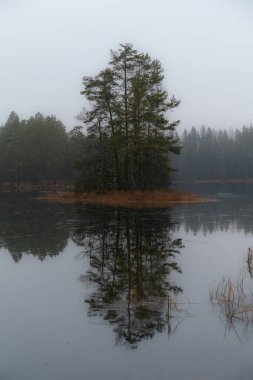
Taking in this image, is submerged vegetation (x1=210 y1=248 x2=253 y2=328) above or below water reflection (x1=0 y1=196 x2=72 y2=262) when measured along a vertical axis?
below

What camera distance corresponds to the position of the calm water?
649 centimetres

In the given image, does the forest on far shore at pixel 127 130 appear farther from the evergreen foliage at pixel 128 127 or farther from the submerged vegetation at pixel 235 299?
the submerged vegetation at pixel 235 299

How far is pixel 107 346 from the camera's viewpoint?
23.2ft

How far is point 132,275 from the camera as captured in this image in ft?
38.4

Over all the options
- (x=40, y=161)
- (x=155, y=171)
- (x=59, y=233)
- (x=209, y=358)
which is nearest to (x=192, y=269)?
(x=209, y=358)

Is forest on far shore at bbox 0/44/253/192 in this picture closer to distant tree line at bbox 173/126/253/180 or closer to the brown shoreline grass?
the brown shoreline grass

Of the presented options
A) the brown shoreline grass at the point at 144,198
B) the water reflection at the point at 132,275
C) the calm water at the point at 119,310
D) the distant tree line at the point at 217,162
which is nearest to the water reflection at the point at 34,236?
the calm water at the point at 119,310

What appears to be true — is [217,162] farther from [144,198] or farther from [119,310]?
[119,310]

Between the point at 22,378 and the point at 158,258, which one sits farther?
the point at 158,258

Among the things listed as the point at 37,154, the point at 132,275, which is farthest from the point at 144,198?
the point at 37,154

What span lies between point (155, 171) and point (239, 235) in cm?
2527

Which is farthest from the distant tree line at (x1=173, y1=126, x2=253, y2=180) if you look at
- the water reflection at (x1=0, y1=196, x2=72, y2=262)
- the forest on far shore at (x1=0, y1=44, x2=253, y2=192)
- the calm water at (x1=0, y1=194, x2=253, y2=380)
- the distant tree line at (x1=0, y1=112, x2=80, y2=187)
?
the calm water at (x1=0, y1=194, x2=253, y2=380)

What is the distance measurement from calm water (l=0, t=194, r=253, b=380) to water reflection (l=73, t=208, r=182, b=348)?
0.03m

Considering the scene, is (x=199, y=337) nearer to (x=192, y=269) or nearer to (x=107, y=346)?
(x=107, y=346)
